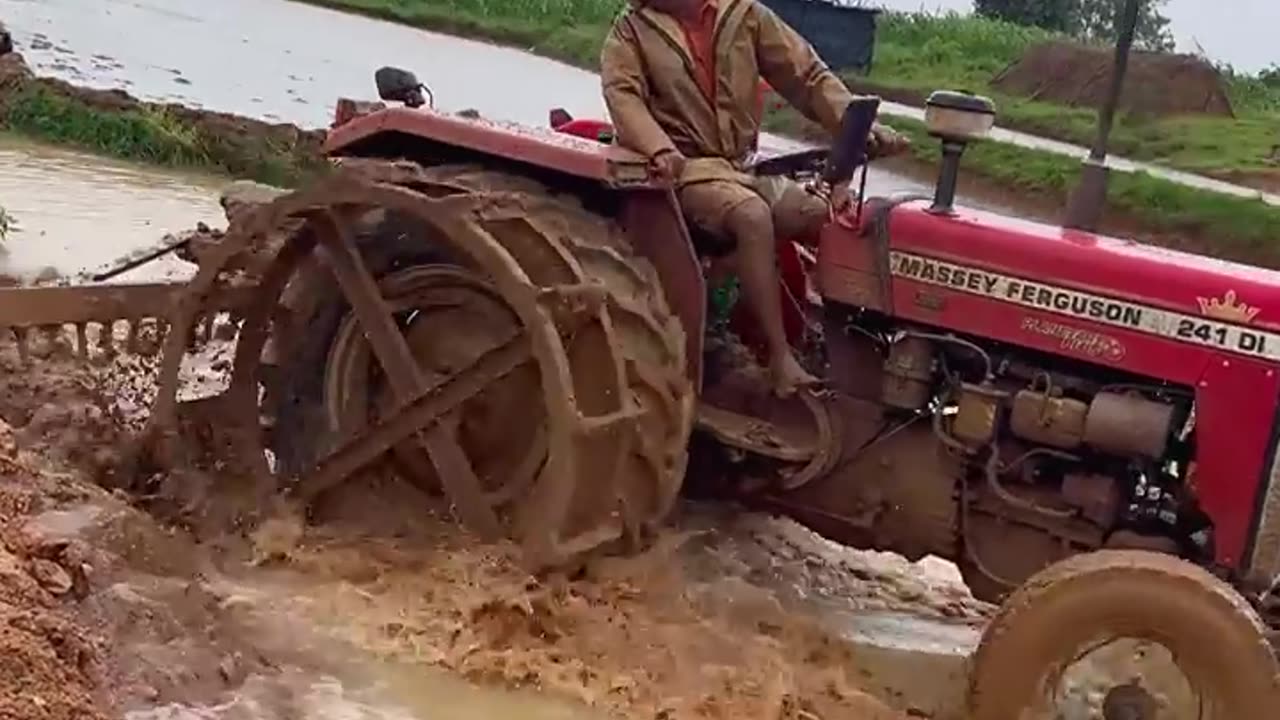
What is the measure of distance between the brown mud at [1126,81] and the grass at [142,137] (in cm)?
1369

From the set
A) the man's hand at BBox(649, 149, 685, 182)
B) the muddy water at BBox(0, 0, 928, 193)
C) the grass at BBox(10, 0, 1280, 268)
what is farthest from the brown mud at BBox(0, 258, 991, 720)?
the muddy water at BBox(0, 0, 928, 193)

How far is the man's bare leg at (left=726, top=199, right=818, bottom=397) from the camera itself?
5609mm

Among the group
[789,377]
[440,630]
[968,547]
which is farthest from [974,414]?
[440,630]

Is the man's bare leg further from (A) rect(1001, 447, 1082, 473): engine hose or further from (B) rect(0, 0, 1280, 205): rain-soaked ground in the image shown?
(B) rect(0, 0, 1280, 205): rain-soaked ground

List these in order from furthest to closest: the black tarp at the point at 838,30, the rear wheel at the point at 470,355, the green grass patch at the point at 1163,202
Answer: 1. the black tarp at the point at 838,30
2. the green grass patch at the point at 1163,202
3. the rear wheel at the point at 470,355

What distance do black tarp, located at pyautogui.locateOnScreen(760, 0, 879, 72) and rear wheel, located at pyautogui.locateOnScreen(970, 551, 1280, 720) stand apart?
2397 cm

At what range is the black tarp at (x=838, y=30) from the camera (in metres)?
28.3

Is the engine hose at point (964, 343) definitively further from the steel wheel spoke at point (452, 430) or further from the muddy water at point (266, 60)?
the muddy water at point (266, 60)

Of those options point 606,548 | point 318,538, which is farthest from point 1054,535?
point 318,538

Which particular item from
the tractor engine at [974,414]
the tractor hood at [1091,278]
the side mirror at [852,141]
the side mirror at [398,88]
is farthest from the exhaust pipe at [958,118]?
the side mirror at [398,88]

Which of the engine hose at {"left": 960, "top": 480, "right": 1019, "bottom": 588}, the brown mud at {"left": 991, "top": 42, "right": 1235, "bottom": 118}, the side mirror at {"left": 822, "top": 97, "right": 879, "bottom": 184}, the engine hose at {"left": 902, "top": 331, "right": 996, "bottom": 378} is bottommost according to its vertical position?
the brown mud at {"left": 991, "top": 42, "right": 1235, "bottom": 118}

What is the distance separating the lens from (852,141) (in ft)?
17.9

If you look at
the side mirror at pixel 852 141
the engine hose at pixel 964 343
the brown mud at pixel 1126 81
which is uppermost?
the side mirror at pixel 852 141

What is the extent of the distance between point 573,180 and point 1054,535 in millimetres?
1825
